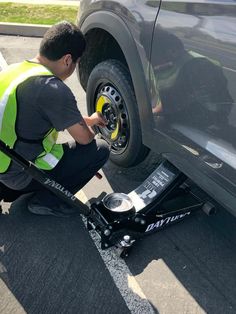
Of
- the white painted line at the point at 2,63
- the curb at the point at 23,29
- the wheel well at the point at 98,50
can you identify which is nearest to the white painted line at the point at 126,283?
the wheel well at the point at 98,50

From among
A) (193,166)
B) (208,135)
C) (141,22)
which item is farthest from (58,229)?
(141,22)

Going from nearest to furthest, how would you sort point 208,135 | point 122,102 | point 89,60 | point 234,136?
point 234,136 < point 208,135 < point 122,102 < point 89,60

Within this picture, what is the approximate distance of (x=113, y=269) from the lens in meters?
2.48

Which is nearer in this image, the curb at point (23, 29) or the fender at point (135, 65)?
the fender at point (135, 65)

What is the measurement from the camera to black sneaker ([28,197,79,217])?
9.44 feet

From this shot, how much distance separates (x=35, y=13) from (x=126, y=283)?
22.5 feet

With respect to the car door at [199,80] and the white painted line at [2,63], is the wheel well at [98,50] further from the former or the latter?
the white painted line at [2,63]

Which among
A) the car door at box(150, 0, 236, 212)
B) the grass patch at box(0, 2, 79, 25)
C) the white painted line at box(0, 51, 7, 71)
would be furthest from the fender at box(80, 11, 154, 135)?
the grass patch at box(0, 2, 79, 25)

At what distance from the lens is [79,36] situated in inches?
98.6

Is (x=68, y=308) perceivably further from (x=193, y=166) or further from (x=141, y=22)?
(x=141, y=22)

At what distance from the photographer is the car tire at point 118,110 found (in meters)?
2.89

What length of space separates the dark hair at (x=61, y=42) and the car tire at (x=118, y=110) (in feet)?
1.69

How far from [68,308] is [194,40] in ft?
5.19

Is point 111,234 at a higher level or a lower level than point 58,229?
higher
